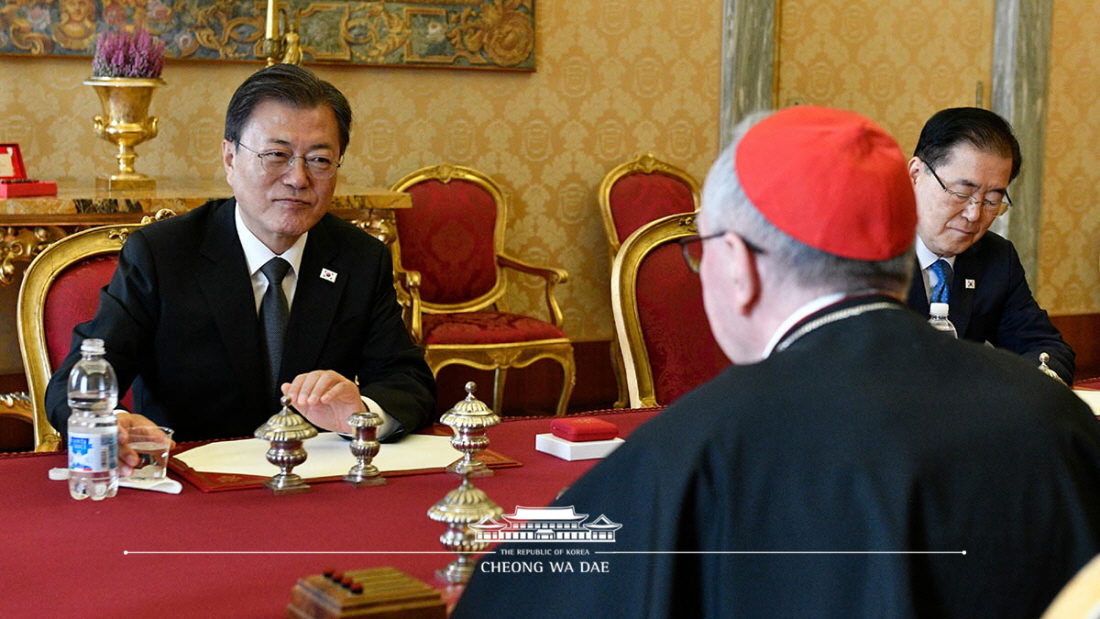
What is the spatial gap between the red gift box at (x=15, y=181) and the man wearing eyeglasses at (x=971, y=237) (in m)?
3.02

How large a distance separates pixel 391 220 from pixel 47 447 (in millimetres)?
2458

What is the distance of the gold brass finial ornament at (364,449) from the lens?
2.19 metres

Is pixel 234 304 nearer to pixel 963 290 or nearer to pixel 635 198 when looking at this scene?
pixel 963 290

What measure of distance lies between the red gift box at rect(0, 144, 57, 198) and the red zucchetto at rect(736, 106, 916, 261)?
3796 millimetres

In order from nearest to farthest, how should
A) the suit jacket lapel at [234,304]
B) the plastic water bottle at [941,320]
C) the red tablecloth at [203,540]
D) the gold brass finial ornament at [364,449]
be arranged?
the red tablecloth at [203,540]
the gold brass finial ornament at [364,449]
the plastic water bottle at [941,320]
the suit jacket lapel at [234,304]

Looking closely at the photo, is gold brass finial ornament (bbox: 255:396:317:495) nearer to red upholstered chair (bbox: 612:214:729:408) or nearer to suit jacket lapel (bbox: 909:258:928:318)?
red upholstered chair (bbox: 612:214:729:408)

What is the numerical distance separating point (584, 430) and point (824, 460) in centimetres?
123

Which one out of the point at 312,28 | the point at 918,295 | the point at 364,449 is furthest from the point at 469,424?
the point at 312,28

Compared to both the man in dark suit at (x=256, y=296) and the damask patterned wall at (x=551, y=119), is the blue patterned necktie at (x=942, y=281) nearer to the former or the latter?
the man in dark suit at (x=256, y=296)

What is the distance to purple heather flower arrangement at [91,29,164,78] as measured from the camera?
16.4ft

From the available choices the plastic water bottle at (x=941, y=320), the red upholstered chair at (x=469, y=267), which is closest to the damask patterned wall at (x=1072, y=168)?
the red upholstered chair at (x=469, y=267)

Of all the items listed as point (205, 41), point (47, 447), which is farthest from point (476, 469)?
point (205, 41)

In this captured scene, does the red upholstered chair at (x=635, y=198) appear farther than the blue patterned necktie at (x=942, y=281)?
Yes

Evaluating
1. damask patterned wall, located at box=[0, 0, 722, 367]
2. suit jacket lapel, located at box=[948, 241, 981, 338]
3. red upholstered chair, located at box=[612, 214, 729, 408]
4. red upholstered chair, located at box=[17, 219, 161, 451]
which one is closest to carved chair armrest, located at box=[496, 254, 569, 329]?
damask patterned wall, located at box=[0, 0, 722, 367]
